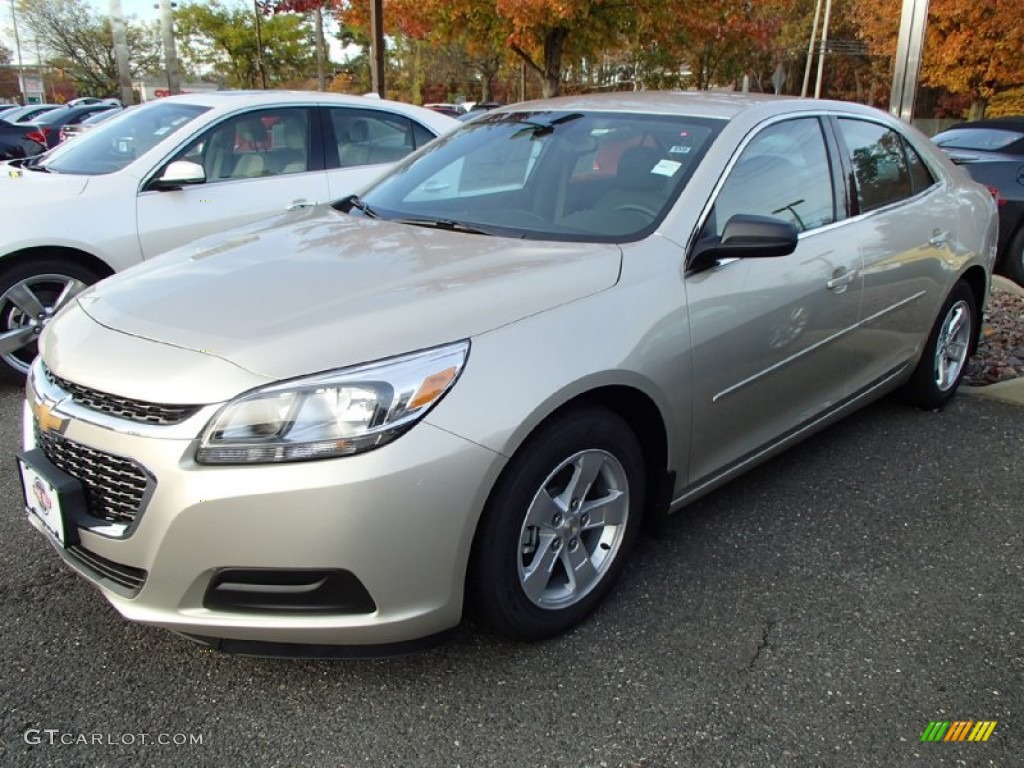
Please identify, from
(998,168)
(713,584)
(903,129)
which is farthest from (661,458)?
(998,168)

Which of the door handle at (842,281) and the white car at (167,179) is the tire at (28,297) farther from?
the door handle at (842,281)

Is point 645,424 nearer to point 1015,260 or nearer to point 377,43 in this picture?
point 1015,260

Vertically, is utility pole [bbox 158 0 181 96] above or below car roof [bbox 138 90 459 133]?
above

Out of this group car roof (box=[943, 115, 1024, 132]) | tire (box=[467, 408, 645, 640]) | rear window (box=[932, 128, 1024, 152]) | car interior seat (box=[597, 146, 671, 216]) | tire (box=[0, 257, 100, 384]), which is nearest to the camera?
tire (box=[467, 408, 645, 640])

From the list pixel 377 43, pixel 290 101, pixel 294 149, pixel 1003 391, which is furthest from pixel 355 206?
pixel 377 43

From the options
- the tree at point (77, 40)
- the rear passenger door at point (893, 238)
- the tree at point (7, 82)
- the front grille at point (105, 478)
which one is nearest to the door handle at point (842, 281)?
the rear passenger door at point (893, 238)

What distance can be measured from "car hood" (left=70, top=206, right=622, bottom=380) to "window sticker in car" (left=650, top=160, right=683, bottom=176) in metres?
0.47

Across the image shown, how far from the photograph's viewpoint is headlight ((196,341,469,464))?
2023 mm

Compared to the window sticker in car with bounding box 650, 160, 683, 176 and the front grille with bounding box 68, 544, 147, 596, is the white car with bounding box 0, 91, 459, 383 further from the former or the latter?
the front grille with bounding box 68, 544, 147, 596

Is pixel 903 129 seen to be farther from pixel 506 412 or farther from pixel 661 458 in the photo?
pixel 506 412

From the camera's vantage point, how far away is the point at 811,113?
3521mm

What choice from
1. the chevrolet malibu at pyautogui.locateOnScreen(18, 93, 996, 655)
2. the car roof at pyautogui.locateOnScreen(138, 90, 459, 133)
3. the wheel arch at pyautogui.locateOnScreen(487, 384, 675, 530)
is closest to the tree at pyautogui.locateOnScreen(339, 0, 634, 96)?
the car roof at pyautogui.locateOnScreen(138, 90, 459, 133)

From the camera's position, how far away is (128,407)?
213 centimetres

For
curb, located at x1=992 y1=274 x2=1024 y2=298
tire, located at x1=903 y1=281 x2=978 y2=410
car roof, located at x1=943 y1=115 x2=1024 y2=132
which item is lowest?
curb, located at x1=992 y1=274 x2=1024 y2=298
